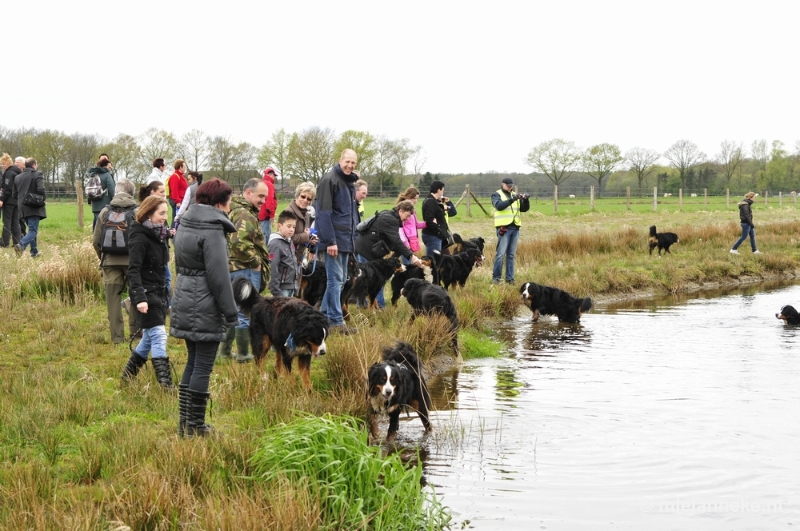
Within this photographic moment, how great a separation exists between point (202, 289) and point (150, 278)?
1750 millimetres

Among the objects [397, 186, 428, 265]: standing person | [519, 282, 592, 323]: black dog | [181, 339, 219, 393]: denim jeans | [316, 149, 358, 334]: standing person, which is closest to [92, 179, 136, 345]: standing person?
[316, 149, 358, 334]: standing person

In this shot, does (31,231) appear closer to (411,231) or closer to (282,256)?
(411,231)

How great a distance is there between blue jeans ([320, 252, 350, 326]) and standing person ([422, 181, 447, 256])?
3484 millimetres

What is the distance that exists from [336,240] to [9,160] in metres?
9.99

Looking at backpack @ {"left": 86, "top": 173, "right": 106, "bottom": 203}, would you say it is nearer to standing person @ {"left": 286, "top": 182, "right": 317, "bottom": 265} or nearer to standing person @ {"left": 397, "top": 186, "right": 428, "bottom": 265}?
standing person @ {"left": 397, "top": 186, "right": 428, "bottom": 265}

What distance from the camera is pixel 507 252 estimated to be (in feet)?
48.5

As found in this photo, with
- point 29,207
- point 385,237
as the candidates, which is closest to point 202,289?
point 385,237

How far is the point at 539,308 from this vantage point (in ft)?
42.6

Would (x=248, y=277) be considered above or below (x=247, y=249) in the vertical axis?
below

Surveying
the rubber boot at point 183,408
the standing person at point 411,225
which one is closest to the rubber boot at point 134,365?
the rubber boot at point 183,408

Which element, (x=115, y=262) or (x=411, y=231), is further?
(x=411, y=231)

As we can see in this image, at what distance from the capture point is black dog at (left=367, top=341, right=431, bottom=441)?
6402 mm

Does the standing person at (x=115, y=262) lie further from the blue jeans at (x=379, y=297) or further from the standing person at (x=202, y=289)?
the blue jeans at (x=379, y=297)

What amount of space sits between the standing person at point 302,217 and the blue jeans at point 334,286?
0.38m
